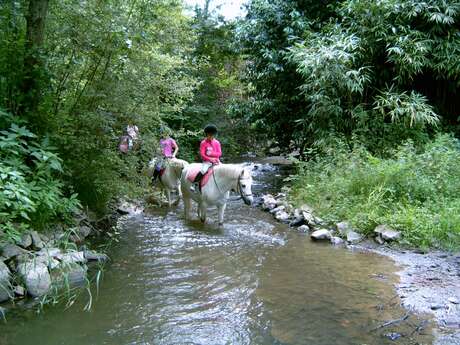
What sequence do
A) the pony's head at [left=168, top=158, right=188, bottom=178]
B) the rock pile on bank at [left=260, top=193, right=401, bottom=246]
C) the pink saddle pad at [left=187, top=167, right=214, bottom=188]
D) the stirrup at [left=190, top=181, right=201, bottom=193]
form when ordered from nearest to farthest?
the rock pile on bank at [left=260, top=193, right=401, bottom=246] → the pink saddle pad at [left=187, top=167, right=214, bottom=188] → the stirrup at [left=190, top=181, right=201, bottom=193] → the pony's head at [left=168, top=158, right=188, bottom=178]

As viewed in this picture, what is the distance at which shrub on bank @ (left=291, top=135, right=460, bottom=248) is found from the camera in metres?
6.82

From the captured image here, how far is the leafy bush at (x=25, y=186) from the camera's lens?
4.50 meters

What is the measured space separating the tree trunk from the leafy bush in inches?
23.7

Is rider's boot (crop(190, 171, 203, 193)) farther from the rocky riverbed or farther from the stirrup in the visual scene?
the rocky riverbed

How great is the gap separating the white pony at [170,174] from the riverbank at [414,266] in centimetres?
250

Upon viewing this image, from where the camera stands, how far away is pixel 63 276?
4.99m

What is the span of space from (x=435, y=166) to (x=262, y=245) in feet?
12.7

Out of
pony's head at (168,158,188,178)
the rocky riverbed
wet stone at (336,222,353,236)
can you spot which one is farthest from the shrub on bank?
the rocky riverbed

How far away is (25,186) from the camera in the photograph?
496cm

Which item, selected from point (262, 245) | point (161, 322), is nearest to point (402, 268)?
point (262, 245)

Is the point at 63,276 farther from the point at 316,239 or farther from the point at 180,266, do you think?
the point at 316,239

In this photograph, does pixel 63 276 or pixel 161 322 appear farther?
pixel 63 276

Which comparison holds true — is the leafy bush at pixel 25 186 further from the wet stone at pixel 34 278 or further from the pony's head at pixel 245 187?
the pony's head at pixel 245 187

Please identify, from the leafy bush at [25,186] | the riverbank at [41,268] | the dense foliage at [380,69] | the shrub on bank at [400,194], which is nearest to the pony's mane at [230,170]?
the shrub on bank at [400,194]
